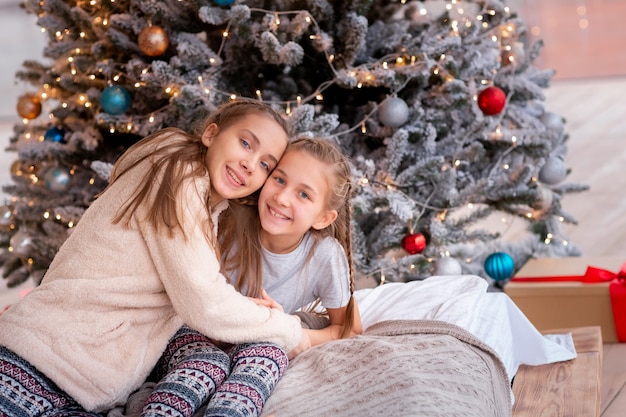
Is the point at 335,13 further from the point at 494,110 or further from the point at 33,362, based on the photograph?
the point at 33,362

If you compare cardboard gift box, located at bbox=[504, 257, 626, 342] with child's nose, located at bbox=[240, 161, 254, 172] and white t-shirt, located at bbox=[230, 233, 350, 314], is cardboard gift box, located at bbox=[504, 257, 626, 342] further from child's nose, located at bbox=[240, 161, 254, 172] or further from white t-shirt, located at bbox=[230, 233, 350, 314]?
child's nose, located at bbox=[240, 161, 254, 172]

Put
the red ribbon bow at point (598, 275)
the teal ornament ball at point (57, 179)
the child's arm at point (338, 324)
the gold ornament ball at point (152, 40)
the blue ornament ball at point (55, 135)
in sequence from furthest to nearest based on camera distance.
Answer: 1. the blue ornament ball at point (55, 135)
2. the teal ornament ball at point (57, 179)
3. the red ribbon bow at point (598, 275)
4. the gold ornament ball at point (152, 40)
5. the child's arm at point (338, 324)

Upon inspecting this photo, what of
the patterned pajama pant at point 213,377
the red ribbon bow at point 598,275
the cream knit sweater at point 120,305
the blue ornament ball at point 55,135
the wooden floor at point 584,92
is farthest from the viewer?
the wooden floor at point 584,92

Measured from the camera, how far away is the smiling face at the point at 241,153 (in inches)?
75.4

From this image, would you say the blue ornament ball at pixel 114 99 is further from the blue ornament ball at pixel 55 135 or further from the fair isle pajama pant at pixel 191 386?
the fair isle pajama pant at pixel 191 386

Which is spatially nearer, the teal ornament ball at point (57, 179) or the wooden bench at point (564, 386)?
the wooden bench at point (564, 386)

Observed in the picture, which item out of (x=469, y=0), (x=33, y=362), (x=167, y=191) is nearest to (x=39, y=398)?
(x=33, y=362)

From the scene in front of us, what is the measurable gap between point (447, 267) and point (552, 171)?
2.23ft

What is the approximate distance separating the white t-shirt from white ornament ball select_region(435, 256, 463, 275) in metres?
0.78

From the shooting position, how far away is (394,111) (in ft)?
9.47

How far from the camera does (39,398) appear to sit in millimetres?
1692

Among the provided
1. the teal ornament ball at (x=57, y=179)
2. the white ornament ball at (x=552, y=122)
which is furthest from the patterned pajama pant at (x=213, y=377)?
the white ornament ball at (x=552, y=122)

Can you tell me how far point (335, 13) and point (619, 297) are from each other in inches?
48.4

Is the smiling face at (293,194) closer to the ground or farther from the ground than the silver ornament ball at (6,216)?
farther from the ground
